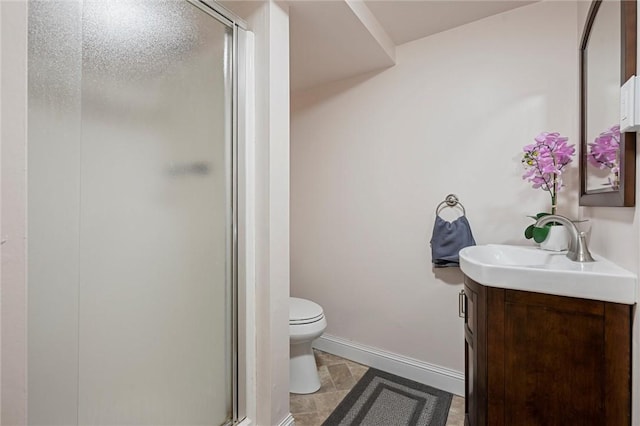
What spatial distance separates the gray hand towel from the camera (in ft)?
5.59

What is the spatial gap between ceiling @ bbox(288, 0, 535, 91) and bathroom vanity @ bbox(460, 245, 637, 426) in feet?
4.25

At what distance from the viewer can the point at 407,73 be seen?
1.94 m

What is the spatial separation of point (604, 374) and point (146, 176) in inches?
60.6

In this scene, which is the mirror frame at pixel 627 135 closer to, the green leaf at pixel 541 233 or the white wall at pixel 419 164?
the green leaf at pixel 541 233

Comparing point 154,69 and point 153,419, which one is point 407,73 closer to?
point 154,69

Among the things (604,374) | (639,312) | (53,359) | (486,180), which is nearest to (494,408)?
(604,374)

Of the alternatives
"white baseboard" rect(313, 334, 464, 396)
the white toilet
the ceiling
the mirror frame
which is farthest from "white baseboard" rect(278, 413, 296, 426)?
the ceiling

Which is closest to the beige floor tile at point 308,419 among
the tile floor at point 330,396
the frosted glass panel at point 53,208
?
the tile floor at point 330,396

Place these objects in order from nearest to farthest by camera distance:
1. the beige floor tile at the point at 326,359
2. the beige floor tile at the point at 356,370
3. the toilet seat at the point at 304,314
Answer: the toilet seat at the point at 304,314, the beige floor tile at the point at 356,370, the beige floor tile at the point at 326,359

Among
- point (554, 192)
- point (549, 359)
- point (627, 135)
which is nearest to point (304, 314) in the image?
point (549, 359)

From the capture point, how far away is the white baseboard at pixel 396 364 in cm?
178

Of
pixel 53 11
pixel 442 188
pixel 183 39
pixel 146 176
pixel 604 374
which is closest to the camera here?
pixel 53 11

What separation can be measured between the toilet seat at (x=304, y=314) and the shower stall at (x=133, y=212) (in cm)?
46

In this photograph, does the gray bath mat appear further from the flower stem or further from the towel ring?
the flower stem
